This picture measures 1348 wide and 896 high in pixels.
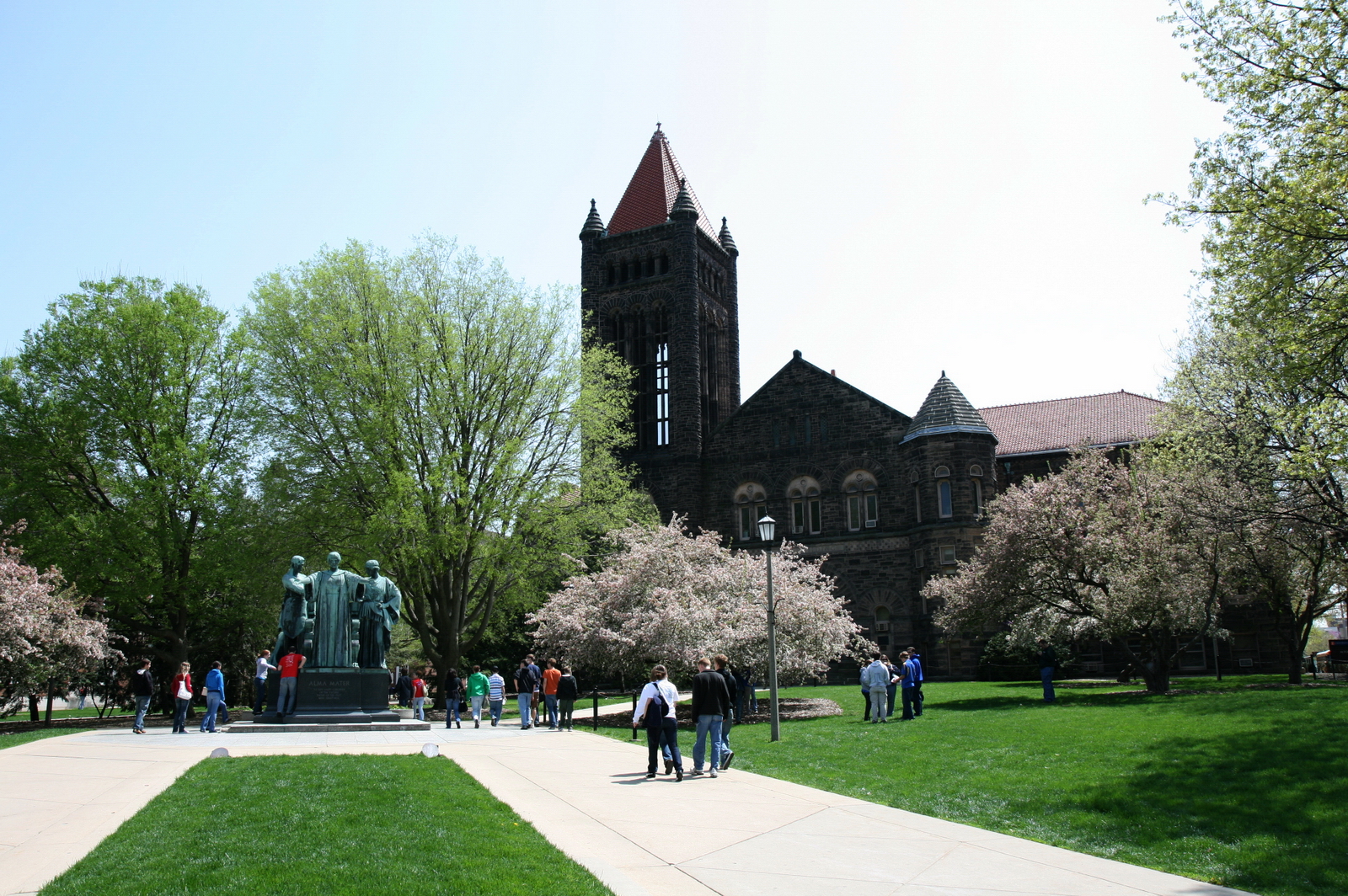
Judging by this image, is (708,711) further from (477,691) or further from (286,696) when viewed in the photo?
(477,691)

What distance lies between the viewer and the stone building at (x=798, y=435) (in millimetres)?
43156

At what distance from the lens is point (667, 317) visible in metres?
54.0

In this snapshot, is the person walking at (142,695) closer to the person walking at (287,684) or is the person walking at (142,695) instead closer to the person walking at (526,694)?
the person walking at (287,684)

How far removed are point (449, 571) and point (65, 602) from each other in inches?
393

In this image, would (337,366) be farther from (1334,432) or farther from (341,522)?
(1334,432)

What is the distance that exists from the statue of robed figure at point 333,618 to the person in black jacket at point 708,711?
983 cm

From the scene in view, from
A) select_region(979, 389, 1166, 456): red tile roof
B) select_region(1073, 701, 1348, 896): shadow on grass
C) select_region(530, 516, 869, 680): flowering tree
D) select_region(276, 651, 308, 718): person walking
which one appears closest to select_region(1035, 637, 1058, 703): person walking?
select_region(530, 516, 869, 680): flowering tree

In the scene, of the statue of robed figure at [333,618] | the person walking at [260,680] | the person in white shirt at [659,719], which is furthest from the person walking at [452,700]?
the person in white shirt at [659,719]

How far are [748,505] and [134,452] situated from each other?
27110 mm

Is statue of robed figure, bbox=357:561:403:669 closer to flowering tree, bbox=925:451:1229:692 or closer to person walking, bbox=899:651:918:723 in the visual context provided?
person walking, bbox=899:651:918:723

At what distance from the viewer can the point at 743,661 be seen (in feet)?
85.0

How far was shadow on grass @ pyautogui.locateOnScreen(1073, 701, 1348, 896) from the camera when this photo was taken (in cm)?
845

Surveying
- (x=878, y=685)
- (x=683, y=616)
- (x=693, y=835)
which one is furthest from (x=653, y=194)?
(x=693, y=835)

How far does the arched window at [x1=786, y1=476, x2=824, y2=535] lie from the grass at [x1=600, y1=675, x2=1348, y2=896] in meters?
25.0
